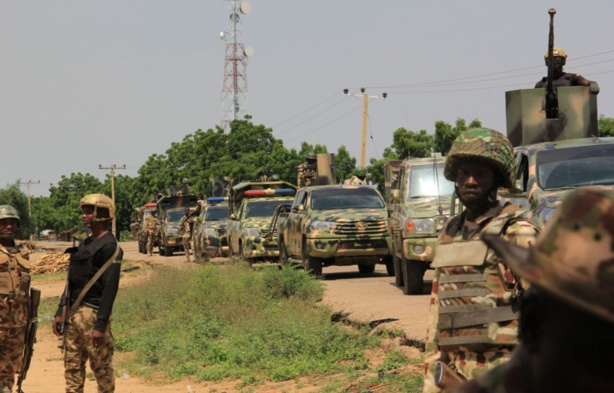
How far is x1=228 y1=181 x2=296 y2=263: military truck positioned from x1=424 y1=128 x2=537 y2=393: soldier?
19.2 m

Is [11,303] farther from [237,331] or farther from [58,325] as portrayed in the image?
[237,331]

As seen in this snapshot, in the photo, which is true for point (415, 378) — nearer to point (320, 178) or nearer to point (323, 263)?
point (323, 263)

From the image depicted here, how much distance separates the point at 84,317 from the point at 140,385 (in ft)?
14.6

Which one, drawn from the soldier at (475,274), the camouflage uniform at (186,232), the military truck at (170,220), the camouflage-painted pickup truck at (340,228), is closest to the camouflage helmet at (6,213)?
the soldier at (475,274)

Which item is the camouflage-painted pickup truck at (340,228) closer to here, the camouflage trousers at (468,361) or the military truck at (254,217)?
the military truck at (254,217)

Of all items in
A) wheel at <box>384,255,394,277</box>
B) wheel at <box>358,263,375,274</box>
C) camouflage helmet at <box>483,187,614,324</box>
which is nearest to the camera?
camouflage helmet at <box>483,187,614,324</box>

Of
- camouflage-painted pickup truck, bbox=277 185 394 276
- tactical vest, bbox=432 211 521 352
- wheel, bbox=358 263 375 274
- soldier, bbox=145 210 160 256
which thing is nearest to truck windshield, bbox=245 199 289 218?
wheel, bbox=358 263 375 274

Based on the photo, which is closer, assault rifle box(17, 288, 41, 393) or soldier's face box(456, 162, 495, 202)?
soldier's face box(456, 162, 495, 202)

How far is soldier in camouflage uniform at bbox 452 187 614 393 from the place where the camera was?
4.41 ft

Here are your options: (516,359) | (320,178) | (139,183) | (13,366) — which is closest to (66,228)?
(139,183)

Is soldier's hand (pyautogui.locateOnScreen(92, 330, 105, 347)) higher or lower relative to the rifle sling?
lower

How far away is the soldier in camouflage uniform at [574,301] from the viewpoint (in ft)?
4.41

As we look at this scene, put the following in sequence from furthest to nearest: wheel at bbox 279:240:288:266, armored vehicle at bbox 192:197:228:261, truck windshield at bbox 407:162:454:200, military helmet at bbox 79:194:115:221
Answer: armored vehicle at bbox 192:197:228:261 < wheel at bbox 279:240:288:266 < truck windshield at bbox 407:162:454:200 < military helmet at bbox 79:194:115:221

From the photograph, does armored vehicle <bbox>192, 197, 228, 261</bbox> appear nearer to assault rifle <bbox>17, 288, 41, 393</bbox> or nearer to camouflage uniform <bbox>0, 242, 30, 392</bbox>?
assault rifle <bbox>17, 288, 41, 393</bbox>
